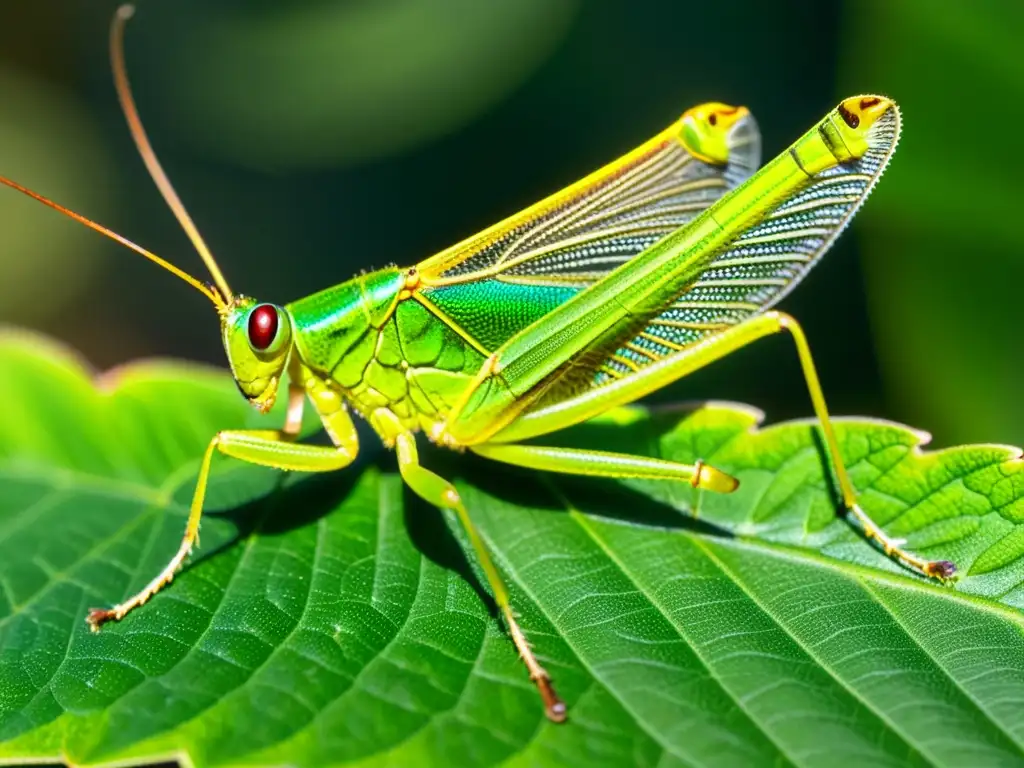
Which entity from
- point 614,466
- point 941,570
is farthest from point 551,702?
point 941,570

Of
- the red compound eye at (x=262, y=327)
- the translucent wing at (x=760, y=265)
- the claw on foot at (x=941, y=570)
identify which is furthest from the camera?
the red compound eye at (x=262, y=327)

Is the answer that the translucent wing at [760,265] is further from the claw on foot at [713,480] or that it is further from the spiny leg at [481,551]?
the spiny leg at [481,551]

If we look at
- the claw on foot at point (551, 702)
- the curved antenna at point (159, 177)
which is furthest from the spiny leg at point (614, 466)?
the curved antenna at point (159, 177)

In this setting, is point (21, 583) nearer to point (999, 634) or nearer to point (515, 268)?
point (515, 268)

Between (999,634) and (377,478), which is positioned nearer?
(999,634)

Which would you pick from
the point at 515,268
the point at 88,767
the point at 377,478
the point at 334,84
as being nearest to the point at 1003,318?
the point at 515,268

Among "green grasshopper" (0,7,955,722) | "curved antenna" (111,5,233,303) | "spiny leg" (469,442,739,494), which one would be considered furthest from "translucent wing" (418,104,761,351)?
"curved antenna" (111,5,233,303)
